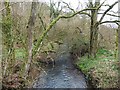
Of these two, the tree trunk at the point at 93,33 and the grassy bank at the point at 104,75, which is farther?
the tree trunk at the point at 93,33

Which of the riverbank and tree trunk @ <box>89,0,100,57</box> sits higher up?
tree trunk @ <box>89,0,100,57</box>

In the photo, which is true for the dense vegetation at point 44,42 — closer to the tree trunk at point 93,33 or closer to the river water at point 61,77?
the tree trunk at point 93,33

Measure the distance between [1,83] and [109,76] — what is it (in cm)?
436

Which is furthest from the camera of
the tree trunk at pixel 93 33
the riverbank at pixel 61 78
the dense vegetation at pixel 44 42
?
the tree trunk at pixel 93 33

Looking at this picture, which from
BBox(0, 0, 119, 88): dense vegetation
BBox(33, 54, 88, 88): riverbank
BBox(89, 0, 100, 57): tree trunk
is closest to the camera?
BBox(0, 0, 119, 88): dense vegetation

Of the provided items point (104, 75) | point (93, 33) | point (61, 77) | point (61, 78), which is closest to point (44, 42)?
point (61, 77)

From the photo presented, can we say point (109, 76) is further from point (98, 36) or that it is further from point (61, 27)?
point (61, 27)

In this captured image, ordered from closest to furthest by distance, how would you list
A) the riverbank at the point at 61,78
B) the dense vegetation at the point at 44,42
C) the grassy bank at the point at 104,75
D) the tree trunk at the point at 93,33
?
the dense vegetation at the point at 44,42, the grassy bank at the point at 104,75, the riverbank at the point at 61,78, the tree trunk at the point at 93,33

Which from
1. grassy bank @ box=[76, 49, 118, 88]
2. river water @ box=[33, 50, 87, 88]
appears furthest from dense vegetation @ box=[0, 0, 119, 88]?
river water @ box=[33, 50, 87, 88]

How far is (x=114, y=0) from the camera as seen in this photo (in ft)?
38.4

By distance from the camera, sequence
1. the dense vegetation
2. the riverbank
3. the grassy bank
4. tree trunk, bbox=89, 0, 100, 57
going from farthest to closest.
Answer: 1. tree trunk, bbox=89, 0, 100, 57
2. the riverbank
3. the grassy bank
4. the dense vegetation

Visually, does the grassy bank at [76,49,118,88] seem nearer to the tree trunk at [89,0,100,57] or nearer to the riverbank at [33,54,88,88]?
the riverbank at [33,54,88,88]

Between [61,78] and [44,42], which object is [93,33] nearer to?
[44,42]

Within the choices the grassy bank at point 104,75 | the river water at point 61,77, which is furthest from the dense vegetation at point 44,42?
the river water at point 61,77
